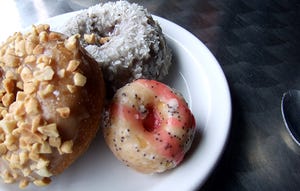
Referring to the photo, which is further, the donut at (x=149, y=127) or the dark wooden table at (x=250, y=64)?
the dark wooden table at (x=250, y=64)

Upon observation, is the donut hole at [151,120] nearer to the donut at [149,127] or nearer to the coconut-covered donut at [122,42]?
the donut at [149,127]

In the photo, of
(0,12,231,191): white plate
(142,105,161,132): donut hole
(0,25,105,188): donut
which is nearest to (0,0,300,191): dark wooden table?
(0,12,231,191): white plate

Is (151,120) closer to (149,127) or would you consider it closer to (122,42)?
(149,127)

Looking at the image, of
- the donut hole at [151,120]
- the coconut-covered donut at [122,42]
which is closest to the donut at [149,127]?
the donut hole at [151,120]

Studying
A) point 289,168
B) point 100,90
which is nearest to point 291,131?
point 289,168

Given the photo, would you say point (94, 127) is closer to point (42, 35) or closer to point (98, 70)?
point (98, 70)
